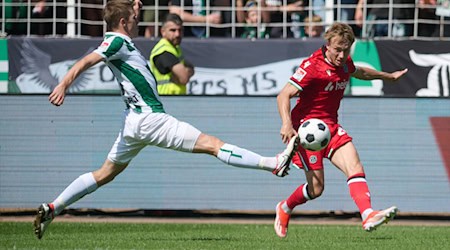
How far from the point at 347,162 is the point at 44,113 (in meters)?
5.16

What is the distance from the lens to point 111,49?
9742mm

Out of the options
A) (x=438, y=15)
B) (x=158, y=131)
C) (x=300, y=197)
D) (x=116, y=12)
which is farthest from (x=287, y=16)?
(x=158, y=131)

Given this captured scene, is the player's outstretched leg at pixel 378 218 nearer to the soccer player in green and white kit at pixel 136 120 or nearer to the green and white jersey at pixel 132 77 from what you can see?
the soccer player in green and white kit at pixel 136 120

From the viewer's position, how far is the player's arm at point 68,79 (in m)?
9.06

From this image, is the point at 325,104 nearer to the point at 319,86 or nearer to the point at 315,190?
the point at 319,86

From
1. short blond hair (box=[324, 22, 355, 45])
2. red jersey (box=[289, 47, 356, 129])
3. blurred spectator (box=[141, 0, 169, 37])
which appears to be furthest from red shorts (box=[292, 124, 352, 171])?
blurred spectator (box=[141, 0, 169, 37])

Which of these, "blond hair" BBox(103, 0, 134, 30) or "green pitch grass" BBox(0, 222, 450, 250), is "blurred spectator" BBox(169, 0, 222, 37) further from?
"blond hair" BBox(103, 0, 134, 30)

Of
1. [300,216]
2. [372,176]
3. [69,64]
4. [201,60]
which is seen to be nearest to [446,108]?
[372,176]

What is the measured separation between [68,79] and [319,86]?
8.63 ft

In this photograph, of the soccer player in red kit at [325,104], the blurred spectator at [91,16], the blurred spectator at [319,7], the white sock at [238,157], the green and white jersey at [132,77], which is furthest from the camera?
the blurred spectator at [91,16]

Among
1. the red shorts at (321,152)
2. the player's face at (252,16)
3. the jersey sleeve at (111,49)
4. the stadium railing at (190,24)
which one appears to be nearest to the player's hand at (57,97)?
the jersey sleeve at (111,49)

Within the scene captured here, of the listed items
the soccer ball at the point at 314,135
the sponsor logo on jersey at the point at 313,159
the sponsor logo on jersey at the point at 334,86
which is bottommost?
the sponsor logo on jersey at the point at 313,159

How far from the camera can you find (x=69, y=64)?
575 inches

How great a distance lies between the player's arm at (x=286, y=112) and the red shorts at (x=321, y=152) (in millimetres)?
525
